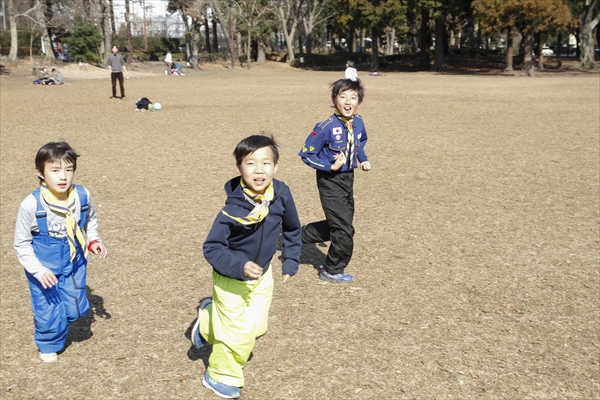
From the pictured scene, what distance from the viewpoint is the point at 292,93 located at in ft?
84.4

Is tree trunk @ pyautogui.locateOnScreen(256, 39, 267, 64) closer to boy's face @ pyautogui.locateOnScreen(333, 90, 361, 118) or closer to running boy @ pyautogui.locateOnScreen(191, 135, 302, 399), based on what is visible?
boy's face @ pyautogui.locateOnScreen(333, 90, 361, 118)

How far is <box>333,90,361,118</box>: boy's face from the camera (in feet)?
16.8

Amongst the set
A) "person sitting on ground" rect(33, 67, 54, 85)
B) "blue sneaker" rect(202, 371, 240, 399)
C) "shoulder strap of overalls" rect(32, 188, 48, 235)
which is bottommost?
"blue sneaker" rect(202, 371, 240, 399)

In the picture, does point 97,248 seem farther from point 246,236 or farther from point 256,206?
point 256,206

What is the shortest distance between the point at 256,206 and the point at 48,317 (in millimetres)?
1632

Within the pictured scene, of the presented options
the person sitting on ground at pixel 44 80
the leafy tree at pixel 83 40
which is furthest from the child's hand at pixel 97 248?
the leafy tree at pixel 83 40

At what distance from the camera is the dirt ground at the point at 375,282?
3871 mm

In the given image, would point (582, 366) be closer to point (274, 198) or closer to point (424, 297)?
point (424, 297)

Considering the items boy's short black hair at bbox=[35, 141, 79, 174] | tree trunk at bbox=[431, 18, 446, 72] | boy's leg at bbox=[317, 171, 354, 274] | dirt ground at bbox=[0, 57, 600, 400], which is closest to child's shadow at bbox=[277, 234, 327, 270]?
dirt ground at bbox=[0, 57, 600, 400]

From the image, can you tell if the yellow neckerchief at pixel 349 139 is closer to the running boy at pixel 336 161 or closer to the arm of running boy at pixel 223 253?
the running boy at pixel 336 161

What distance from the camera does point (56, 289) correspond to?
386 centimetres

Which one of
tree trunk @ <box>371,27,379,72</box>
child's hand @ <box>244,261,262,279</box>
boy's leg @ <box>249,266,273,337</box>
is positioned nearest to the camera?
child's hand @ <box>244,261,262,279</box>

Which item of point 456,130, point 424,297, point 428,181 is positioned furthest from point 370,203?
point 456,130

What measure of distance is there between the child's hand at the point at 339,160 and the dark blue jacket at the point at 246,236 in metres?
1.60
